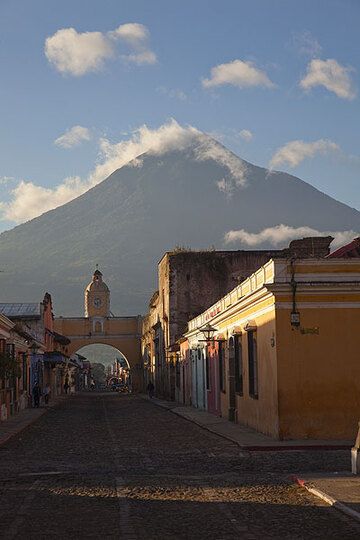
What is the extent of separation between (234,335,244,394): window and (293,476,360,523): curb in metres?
12.8

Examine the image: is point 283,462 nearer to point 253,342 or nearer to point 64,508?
point 64,508

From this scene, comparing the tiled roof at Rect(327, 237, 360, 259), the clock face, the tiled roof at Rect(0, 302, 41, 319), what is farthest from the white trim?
the clock face

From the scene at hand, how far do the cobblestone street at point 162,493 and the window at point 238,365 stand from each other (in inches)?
225

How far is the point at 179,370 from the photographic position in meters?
47.1

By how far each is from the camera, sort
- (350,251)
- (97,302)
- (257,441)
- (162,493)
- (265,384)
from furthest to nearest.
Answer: (97,302) < (350,251) < (265,384) < (257,441) < (162,493)

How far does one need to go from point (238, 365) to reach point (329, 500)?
15219mm

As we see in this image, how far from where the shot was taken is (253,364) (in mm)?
22516

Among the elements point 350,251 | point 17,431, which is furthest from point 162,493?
point 350,251

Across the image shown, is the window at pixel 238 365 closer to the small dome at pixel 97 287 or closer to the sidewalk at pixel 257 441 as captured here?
the sidewalk at pixel 257 441

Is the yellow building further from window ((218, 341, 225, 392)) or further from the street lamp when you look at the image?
the street lamp

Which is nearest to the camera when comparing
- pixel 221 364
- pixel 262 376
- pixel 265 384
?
pixel 265 384

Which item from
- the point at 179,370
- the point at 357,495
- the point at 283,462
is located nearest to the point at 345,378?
the point at 283,462

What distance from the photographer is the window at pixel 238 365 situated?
24.8 meters

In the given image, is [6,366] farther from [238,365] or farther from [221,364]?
[238,365]
